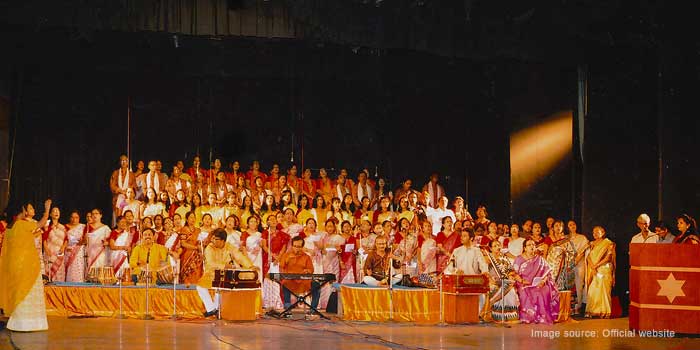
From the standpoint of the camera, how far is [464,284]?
11.1 metres

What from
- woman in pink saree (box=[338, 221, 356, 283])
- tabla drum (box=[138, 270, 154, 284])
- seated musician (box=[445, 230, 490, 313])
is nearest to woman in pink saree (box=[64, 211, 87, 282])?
tabla drum (box=[138, 270, 154, 284])

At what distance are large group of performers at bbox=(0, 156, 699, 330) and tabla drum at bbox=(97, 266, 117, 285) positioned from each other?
98mm

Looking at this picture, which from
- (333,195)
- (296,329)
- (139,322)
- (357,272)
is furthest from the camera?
(333,195)

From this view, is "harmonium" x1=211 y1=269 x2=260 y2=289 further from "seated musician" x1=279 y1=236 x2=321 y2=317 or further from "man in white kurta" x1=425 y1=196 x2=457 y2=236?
"man in white kurta" x1=425 y1=196 x2=457 y2=236

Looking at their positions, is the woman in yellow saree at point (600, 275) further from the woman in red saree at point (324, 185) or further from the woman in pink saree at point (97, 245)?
the woman in pink saree at point (97, 245)

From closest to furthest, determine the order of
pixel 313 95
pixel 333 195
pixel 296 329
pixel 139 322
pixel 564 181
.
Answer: pixel 296 329
pixel 139 322
pixel 564 181
pixel 333 195
pixel 313 95

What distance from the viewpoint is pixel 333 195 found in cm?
1600

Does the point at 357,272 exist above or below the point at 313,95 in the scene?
below

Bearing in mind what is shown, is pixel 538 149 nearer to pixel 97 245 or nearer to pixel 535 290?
pixel 535 290

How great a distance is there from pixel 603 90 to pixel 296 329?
6.14 m

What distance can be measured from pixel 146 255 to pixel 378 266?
3002 millimetres

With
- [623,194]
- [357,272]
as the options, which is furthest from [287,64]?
[623,194]

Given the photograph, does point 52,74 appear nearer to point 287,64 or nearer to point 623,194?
point 287,64

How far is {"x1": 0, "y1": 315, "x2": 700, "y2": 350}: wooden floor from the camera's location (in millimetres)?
8961
